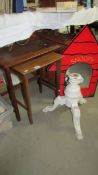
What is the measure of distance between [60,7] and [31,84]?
101cm

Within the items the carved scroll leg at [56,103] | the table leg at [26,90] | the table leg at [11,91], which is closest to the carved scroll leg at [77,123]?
the carved scroll leg at [56,103]

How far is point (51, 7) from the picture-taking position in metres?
1.44

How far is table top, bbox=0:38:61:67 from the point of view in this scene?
1418 mm

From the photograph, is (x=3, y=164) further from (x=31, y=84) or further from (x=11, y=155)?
(x=31, y=84)

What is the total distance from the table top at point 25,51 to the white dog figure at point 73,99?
308mm

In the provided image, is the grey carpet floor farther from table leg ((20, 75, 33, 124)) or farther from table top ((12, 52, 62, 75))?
table top ((12, 52, 62, 75))

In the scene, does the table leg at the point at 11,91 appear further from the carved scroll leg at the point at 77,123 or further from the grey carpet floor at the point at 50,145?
the carved scroll leg at the point at 77,123

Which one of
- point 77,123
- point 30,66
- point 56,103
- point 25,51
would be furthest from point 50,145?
point 25,51

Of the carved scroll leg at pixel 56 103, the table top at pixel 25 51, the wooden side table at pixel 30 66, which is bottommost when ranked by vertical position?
the carved scroll leg at pixel 56 103

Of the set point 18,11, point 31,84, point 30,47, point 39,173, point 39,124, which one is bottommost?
point 39,173

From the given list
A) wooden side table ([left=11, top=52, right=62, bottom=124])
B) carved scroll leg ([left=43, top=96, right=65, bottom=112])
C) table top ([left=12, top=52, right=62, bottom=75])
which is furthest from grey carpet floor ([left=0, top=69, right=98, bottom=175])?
table top ([left=12, top=52, right=62, bottom=75])

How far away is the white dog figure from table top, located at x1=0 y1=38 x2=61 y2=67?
0.31 meters

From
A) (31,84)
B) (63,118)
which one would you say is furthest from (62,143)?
(31,84)

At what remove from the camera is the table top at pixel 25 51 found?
142 cm
